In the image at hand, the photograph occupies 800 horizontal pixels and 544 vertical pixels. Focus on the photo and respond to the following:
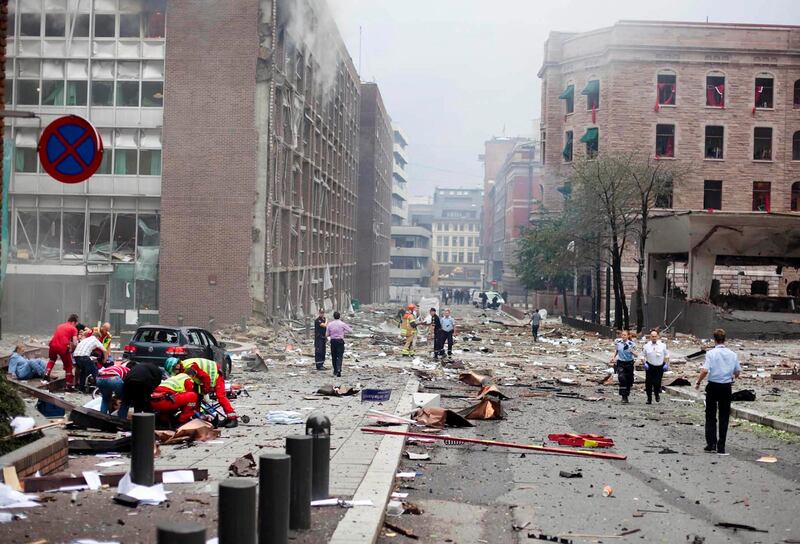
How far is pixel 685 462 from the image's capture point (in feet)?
35.4

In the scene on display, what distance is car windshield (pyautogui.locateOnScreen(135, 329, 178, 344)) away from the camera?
19203mm

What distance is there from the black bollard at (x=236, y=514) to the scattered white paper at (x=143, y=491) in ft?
7.54

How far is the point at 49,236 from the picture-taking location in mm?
35438

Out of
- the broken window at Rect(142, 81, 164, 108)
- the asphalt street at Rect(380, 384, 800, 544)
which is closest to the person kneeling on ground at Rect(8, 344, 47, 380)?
the asphalt street at Rect(380, 384, 800, 544)

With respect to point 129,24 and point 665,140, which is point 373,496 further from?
point 665,140

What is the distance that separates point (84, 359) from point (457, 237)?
507 ft

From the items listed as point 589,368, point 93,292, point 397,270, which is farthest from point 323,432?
point 397,270

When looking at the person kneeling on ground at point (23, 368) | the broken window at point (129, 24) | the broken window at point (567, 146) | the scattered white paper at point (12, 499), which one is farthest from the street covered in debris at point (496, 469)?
the broken window at point (567, 146)

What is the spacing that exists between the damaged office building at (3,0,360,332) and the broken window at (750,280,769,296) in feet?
102

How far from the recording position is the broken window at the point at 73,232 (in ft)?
116

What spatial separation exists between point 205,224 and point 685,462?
26.6 m

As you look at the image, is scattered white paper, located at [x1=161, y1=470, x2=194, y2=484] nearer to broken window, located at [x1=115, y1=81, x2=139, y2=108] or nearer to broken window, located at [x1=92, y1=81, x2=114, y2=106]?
broken window, located at [x1=115, y1=81, x2=139, y2=108]

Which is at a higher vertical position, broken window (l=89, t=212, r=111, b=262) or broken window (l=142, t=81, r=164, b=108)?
broken window (l=142, t=81, r=164, b=108)

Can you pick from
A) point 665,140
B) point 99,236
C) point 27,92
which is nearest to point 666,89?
point 665,140
